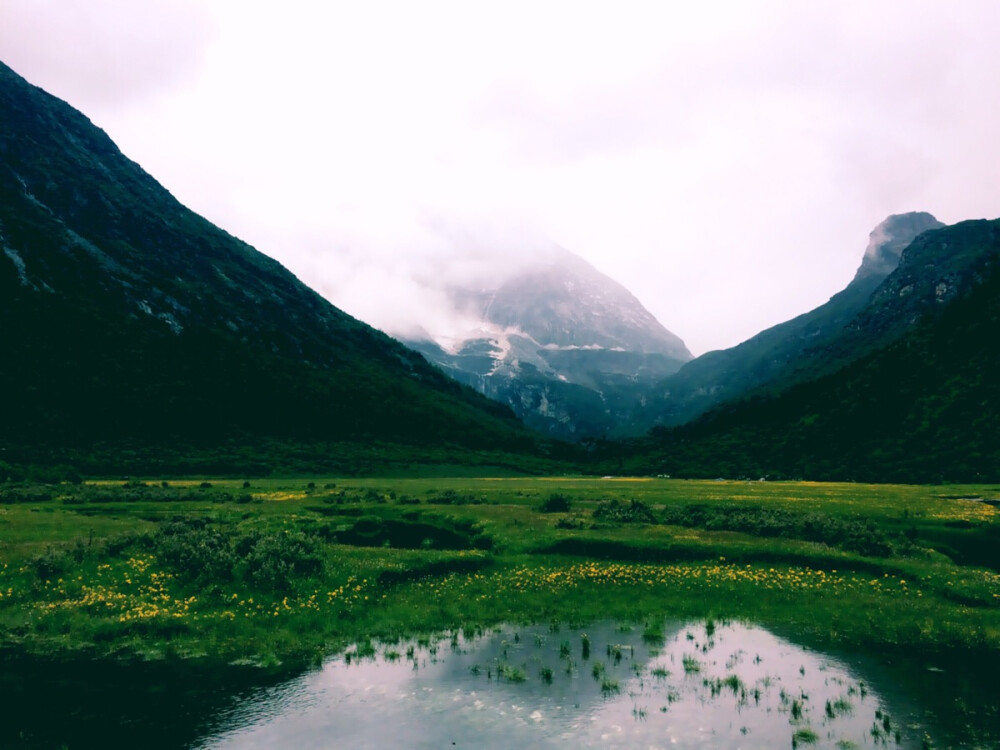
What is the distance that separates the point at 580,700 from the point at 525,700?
1683 mm

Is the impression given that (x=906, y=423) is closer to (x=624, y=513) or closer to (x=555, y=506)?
(x=555, y=506)

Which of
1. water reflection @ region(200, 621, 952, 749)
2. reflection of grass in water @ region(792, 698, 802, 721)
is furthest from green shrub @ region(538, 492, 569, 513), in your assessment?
reflection of grass in water @ region(792, 698, 802, 721)

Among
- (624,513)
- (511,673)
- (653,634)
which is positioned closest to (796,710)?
(653,634)

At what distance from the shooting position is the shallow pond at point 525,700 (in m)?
16.0

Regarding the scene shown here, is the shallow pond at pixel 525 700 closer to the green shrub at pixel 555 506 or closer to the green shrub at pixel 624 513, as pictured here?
the green shrub at pixel 624 513

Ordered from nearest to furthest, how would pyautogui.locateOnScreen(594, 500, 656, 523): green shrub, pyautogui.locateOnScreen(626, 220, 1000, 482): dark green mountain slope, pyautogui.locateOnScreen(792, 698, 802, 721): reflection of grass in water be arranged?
1. pyautogui.locateOnScreen(792, 698, 802, 721): reflection of grass in water
2. pyautogui.locateOnScreen(594, 500, 656, 523): green shrub
3. pyautogui.locateOnScreen(626, 220, 1000, 482): dark green mountain slope

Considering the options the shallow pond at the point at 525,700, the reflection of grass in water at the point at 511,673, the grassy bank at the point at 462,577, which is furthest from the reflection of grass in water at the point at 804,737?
the grassy bank at the point at 462,577

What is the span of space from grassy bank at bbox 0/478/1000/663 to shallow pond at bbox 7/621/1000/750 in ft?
8.70

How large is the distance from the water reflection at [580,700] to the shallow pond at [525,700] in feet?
0.18

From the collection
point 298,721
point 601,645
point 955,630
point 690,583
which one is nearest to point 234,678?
point 298,721

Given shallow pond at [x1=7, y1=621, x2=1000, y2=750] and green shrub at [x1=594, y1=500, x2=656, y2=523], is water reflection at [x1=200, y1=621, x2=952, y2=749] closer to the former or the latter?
shallow pond at [x1=7, y1=621, x2=1000, y2=750]

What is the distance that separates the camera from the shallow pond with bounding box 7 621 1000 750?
1605 cm

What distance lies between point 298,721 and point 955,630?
25578mm

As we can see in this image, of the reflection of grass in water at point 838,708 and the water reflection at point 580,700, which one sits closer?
the water reflection at point 580,700
